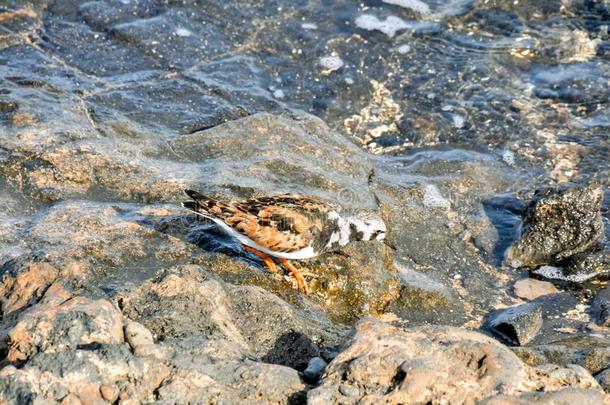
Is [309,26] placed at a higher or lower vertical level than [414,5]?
lower

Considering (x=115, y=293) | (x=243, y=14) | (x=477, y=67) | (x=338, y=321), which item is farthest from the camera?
(x=243, y=14)

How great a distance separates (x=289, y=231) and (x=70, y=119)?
2.63 m

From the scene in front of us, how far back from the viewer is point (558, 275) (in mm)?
6348

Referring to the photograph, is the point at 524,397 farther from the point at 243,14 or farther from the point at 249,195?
the point at 243,14

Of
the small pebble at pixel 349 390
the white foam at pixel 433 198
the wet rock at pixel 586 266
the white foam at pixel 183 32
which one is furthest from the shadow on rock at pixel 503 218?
the white foam at pixel 183 32

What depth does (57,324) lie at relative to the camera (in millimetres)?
3258

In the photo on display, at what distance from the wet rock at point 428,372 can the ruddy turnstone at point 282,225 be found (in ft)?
6.01

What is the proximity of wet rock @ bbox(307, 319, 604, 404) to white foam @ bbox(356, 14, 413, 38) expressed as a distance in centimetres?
722

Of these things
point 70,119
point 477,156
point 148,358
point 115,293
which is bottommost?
point 477,156

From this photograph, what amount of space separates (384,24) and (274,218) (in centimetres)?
559

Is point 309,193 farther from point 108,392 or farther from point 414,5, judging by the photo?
point 414,5

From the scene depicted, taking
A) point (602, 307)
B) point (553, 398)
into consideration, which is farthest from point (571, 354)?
point (553, 398)

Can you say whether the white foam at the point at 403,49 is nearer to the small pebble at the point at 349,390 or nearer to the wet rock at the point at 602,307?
the wet rock at the point at 602,307

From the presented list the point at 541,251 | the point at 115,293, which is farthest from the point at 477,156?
the point at 115,293
